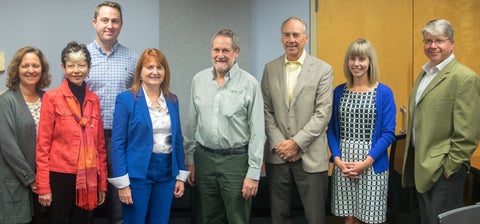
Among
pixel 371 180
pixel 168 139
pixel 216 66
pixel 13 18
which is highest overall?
pixel 13 18

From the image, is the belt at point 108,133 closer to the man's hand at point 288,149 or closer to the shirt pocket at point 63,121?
the shirt pocket at point 63,121

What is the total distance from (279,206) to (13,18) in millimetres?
2604

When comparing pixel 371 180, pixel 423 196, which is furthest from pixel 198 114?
pixel 423 196

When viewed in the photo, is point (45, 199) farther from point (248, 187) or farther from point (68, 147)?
point (248, 187)

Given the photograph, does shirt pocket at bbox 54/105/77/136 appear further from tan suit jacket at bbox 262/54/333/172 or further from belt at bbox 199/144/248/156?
tan suit jacket at bbox 262/54/333/172

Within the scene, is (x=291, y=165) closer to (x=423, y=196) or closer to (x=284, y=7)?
(x=423, y=196)

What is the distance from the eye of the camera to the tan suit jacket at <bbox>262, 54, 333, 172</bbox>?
277cm

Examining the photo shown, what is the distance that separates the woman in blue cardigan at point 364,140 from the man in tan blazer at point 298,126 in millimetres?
117

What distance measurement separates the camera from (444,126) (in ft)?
8.20

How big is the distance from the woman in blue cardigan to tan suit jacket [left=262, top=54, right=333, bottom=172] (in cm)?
11

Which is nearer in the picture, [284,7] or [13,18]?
[13,18]

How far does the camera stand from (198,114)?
273 centimetres

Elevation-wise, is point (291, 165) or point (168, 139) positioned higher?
point (168, 139)

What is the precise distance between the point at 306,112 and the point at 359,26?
5.31 ft
